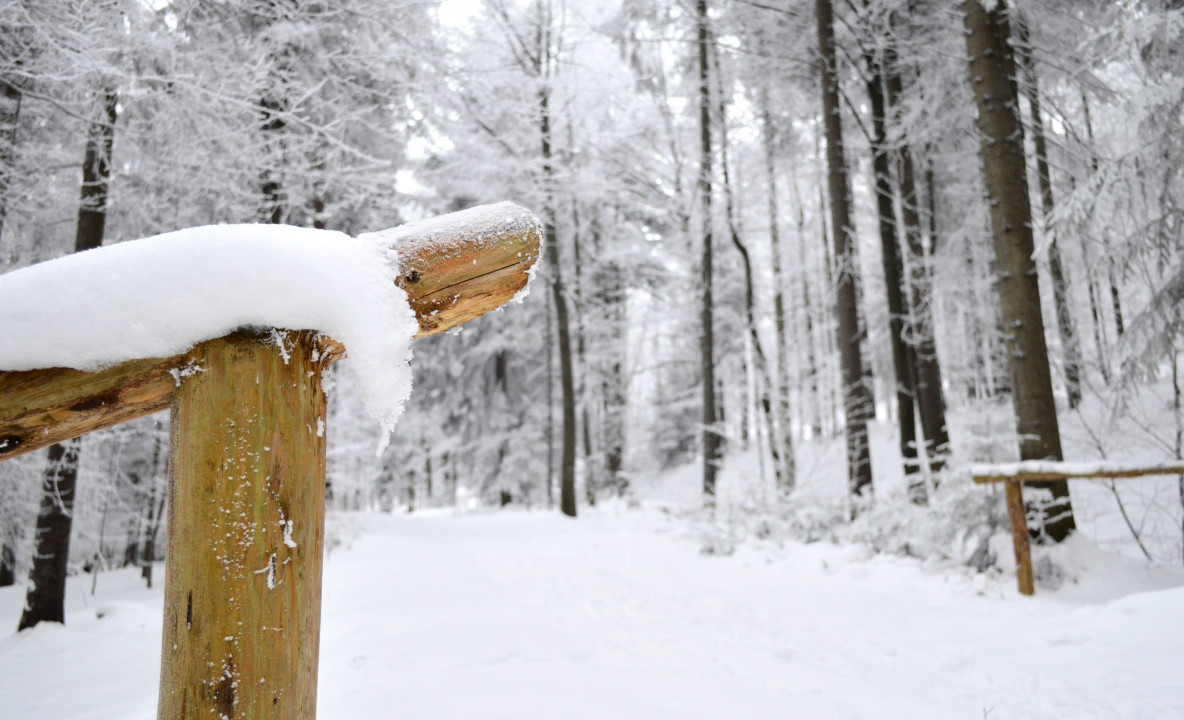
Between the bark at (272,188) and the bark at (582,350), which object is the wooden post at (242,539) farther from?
the bark at (582,350)

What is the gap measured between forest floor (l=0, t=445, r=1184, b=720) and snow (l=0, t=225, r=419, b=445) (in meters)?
1.75

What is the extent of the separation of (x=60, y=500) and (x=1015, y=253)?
351 inches

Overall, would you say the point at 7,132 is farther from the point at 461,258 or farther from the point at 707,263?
the point at 707,263

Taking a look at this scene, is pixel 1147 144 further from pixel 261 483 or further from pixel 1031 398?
pixel 261 483

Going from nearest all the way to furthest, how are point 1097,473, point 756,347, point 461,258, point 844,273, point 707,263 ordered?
1. point 461,258
2. point 1097,473
3. point 844,273
4. point 756,347
5. point 707,263

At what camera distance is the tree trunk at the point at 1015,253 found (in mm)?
5574

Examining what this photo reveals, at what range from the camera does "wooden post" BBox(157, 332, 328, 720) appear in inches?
54.5

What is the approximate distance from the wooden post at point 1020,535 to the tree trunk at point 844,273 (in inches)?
142

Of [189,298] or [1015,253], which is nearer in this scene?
[189,298]

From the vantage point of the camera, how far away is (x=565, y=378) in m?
13.4

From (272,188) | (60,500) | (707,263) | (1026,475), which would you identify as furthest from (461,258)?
(707,263)

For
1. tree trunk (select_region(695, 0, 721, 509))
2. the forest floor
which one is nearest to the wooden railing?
the forest floor

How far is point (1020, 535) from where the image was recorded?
4.96 metres

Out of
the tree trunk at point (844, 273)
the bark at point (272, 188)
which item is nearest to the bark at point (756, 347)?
the tree trunk at point (844, 273)
